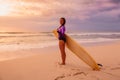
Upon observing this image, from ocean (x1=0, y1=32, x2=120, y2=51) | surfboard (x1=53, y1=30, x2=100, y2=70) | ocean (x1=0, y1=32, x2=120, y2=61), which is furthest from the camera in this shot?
ocean (x1=0, y1=32, x2=120, y2=51)

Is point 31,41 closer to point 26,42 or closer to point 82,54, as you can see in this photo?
point 26,42

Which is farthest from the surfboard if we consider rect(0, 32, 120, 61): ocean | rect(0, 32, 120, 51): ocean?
rect(0, 32, 120, 51): ocean

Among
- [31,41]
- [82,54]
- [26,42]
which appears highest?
[82,54]

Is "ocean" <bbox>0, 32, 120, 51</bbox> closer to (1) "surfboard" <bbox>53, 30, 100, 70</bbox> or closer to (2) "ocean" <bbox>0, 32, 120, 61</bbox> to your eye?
(2) "ocean" <bbox>0, 32, 120, 61</bbox>

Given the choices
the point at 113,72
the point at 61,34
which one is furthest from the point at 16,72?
the point at 113,72

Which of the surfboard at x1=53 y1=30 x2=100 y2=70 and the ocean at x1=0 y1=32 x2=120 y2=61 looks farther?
the ocean at x1=0 y1=32 x2=120 y2=61

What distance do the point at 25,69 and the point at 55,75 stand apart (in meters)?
1.33

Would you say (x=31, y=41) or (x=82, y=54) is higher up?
(x=82, y=54)

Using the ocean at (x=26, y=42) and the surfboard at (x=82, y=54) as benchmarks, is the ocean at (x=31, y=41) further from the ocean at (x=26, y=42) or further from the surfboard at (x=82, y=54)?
the surfboard at (x=82, y=54)

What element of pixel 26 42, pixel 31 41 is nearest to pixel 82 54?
pixel 26 42

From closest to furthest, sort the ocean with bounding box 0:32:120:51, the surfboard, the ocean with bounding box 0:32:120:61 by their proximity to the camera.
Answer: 1. the surfboard
2. the ocean with bounding box 0:32:120:61
3. the ocean with bounding box 0:32:120:51

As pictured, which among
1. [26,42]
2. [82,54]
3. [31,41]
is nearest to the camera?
[82,54]

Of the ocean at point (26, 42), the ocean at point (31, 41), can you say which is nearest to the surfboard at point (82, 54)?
the ocean at point (26, 42)

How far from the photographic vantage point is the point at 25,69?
726 cm
